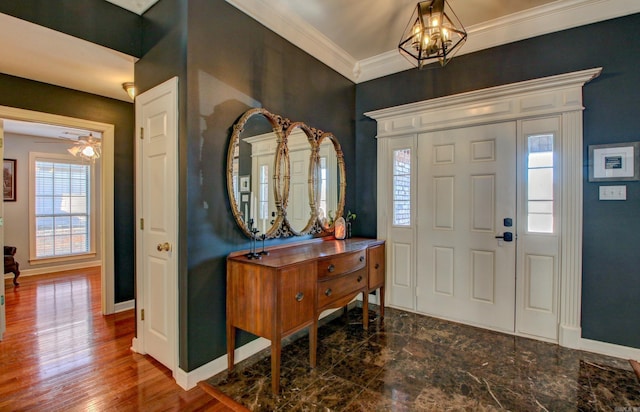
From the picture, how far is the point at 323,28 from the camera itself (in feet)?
9.91

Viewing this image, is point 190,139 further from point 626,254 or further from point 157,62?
point 626,254

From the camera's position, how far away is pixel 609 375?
222cm

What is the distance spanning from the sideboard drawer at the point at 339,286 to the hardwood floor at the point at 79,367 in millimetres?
976

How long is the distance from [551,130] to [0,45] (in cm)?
461

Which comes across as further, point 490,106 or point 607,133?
point 490,106

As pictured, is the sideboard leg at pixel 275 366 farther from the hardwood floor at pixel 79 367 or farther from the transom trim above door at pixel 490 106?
the transom trim above door at pixel 490 106

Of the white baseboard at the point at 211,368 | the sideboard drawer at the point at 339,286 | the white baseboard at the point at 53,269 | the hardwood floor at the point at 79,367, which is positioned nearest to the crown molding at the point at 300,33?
the sideboard drawer at the point at 339,286

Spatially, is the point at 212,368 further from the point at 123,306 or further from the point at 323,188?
the point at 123,306

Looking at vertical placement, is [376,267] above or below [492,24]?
below

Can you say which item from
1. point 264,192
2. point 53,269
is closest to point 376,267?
point 264,192

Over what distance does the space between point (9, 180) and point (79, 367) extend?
15.8ft

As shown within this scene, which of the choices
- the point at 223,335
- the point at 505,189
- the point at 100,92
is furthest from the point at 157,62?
the point at 505,189

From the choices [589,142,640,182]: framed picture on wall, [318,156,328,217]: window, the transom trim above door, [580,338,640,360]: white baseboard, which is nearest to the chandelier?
the transom trim above door

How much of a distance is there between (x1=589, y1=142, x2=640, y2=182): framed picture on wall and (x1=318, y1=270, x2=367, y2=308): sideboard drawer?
84.2 inches
